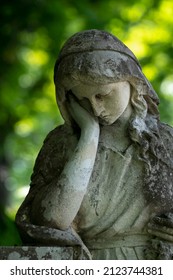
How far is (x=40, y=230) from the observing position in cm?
398

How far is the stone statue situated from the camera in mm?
4066

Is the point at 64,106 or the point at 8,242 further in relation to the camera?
the point at 8,242

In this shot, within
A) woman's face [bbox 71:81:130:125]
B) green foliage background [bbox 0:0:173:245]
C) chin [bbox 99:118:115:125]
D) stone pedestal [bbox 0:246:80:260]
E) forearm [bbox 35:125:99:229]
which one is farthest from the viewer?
green foliage background [bbox 0:0:173:245]

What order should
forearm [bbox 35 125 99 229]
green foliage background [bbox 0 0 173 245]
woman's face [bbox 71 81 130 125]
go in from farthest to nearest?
green foliage background [bbox 0 0 173 245] < woman's face [bbox 71 81 130 125] < forearm [bbox 35 125 99 229]

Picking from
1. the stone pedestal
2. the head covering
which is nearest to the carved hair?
the head covering

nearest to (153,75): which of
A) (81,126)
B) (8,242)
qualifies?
(8,242)

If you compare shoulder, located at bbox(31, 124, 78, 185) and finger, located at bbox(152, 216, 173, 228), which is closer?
finger, located at bbox(152, 216, 173, 228)

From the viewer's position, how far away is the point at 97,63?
4.08 meters

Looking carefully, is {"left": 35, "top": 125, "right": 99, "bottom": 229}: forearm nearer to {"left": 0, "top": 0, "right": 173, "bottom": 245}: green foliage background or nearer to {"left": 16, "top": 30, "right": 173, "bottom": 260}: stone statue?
{"left": 16, "top": 30, "right": 173, "bottom": 260}: stone statue

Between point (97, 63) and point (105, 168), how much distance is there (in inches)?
22.5

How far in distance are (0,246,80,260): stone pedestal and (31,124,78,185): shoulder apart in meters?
0.50

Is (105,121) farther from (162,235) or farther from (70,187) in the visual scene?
(162,235)
